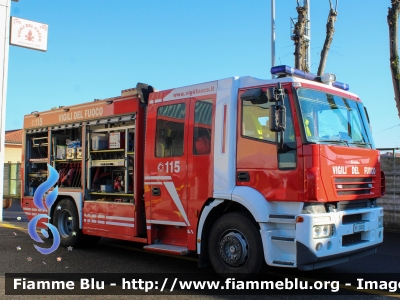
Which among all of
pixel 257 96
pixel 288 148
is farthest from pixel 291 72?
pixel 288 148

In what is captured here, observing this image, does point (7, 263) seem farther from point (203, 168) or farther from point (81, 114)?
point (203, 168)

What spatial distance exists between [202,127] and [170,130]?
712mm

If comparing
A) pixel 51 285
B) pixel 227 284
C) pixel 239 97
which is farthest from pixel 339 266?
pixel 51 285

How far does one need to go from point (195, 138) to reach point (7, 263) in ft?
13.2

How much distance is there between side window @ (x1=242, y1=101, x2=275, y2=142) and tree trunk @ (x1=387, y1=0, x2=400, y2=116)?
620 cm

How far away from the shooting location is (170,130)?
7266 mm

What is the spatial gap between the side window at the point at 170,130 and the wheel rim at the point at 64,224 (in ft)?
10.7

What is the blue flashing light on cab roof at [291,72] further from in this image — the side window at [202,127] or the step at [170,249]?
the step at [170,249]

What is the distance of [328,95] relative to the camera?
253 inches

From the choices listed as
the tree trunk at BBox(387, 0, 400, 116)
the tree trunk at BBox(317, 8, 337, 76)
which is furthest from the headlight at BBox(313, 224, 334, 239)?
the tree trunk at BBox(317, 8, 337, 76)

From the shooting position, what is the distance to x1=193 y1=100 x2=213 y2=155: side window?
6.66 metres

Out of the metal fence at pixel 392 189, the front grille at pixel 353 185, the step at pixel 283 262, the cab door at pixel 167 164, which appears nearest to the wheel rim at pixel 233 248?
the step at pixel 283 262

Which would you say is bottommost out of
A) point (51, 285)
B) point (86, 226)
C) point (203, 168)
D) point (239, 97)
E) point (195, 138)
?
point (51, 285)

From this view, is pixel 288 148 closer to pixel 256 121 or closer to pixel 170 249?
pixel 256 121
